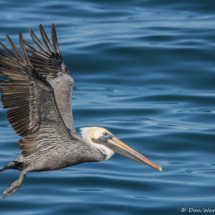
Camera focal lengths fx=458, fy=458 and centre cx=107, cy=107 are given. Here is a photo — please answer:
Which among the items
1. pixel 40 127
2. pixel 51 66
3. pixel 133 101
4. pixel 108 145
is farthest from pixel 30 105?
pixel 133 101

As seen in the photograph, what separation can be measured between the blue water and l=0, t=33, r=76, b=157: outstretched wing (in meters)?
2.78

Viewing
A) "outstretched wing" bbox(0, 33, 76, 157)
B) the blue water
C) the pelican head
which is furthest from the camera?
the blue water

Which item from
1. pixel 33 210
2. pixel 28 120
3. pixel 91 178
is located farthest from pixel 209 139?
pixel 28 120

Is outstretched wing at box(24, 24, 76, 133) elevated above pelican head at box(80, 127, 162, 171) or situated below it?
above

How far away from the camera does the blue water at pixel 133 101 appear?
34.4 feet

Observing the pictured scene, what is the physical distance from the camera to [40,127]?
754 centimetres

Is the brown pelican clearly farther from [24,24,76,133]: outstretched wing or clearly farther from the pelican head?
[24,24,76,133]: outstretched wing

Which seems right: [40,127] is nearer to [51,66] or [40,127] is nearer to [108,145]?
[108,145]

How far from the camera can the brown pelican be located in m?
6.83

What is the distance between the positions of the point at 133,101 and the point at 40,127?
7589 mm

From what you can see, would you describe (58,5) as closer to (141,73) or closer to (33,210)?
(141,73)

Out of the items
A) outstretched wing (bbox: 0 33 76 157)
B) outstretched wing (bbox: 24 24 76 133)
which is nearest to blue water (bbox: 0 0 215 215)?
outstretched wing (bbox: 24 24 76 133)

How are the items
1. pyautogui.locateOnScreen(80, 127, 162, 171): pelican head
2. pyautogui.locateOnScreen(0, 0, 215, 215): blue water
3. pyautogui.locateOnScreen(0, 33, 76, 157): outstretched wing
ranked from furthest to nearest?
pyautogui.locateOnScreen(0, 0, 215, 215): blue water < pyautogui.locateOnScreen(80, 127, 162, 171): pelican head < pyautogui.locateOnScreen(0, 33, 76, 157): outstretched wing

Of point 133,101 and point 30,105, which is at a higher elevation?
point 30,105
